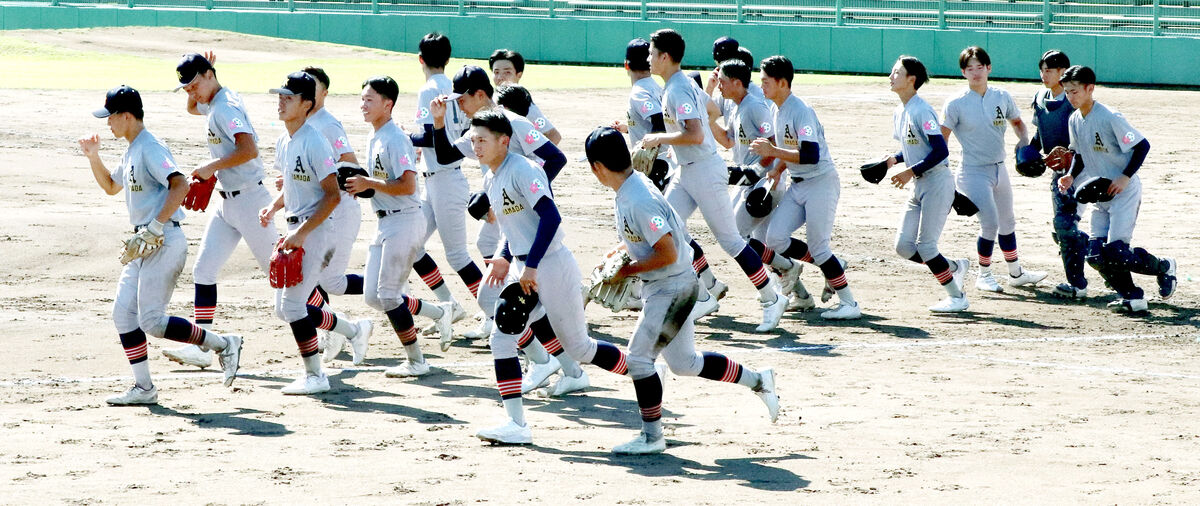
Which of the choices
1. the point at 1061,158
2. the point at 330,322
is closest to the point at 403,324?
the point at 330,322

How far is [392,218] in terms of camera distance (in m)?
8.80

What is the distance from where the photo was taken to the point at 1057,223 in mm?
11508

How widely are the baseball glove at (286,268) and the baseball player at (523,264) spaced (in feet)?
4.47

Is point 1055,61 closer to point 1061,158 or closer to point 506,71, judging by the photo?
point 1061,158

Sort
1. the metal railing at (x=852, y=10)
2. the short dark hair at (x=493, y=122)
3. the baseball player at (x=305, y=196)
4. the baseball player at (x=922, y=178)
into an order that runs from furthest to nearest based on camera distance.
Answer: the metal railing at (x=852, y=10)
the baseball player at (x=922, y=178)
the baseball player at (x=305, y=196)
the short dark hair at (x=493, y=122)

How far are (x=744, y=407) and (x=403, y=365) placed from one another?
7.19 feet

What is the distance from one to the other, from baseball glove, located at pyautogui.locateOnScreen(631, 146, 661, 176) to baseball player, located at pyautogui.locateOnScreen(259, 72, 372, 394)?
8.85 ft

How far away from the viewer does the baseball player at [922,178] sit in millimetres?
10680

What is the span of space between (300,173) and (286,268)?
0.56m

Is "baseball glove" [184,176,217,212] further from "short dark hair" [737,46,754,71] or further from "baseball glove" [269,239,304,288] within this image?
"short dark hair" [737,46,754,71]

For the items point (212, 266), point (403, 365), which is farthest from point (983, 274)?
point (212, 266)

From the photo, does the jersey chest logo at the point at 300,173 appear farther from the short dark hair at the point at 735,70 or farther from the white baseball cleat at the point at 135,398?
the short dark hair at the point at 735,70

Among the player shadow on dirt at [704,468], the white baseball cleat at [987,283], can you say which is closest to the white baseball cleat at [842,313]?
the white baseball cleat at [987,283]

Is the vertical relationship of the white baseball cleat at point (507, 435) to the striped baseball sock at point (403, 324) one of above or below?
below
